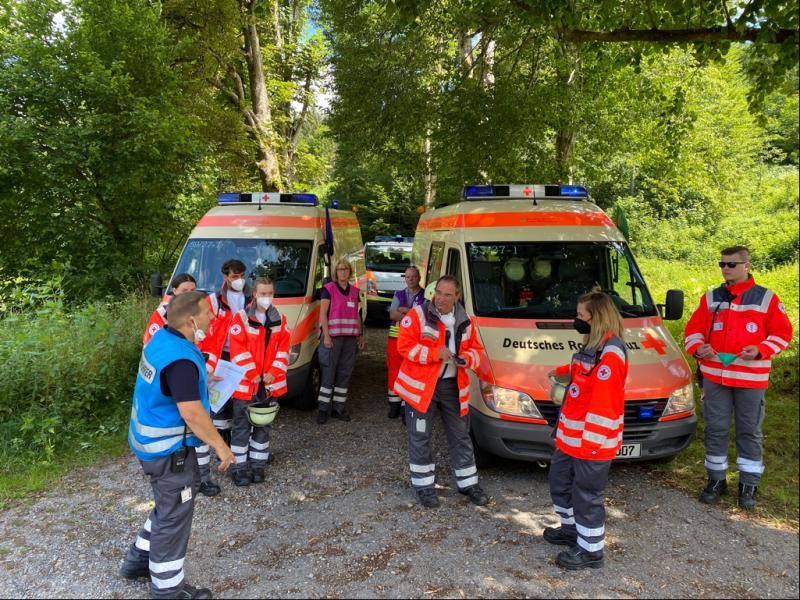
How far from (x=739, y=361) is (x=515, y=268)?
2055 millimetres

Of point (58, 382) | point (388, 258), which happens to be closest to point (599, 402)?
point (58, 382)

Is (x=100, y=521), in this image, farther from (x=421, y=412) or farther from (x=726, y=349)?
(x=726, y=349)

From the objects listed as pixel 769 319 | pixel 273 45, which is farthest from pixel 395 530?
pixel 273 45

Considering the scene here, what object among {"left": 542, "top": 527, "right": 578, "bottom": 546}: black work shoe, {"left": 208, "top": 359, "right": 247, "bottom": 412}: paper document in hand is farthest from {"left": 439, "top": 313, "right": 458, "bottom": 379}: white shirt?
{"left": 208, "top": 359, "right": 247, "bottom": 412}: paper document in hand

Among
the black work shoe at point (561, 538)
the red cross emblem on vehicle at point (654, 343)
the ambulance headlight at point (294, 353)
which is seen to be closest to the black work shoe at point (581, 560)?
the black work shoe at point (561, 538)

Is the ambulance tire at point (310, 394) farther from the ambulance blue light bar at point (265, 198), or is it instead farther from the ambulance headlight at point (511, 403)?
the ambulance headlight at point (511, 403)

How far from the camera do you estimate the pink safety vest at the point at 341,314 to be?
6.47 metres

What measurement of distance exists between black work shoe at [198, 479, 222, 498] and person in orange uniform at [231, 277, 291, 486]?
0.21m

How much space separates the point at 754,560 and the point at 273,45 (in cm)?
1861

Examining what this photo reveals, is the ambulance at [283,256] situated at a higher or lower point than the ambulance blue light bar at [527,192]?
lower

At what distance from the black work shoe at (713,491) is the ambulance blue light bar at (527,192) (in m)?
3.30

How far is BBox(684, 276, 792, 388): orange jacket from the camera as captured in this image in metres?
4.19

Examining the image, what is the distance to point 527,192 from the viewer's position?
6.45m

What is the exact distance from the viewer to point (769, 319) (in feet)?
13.9
